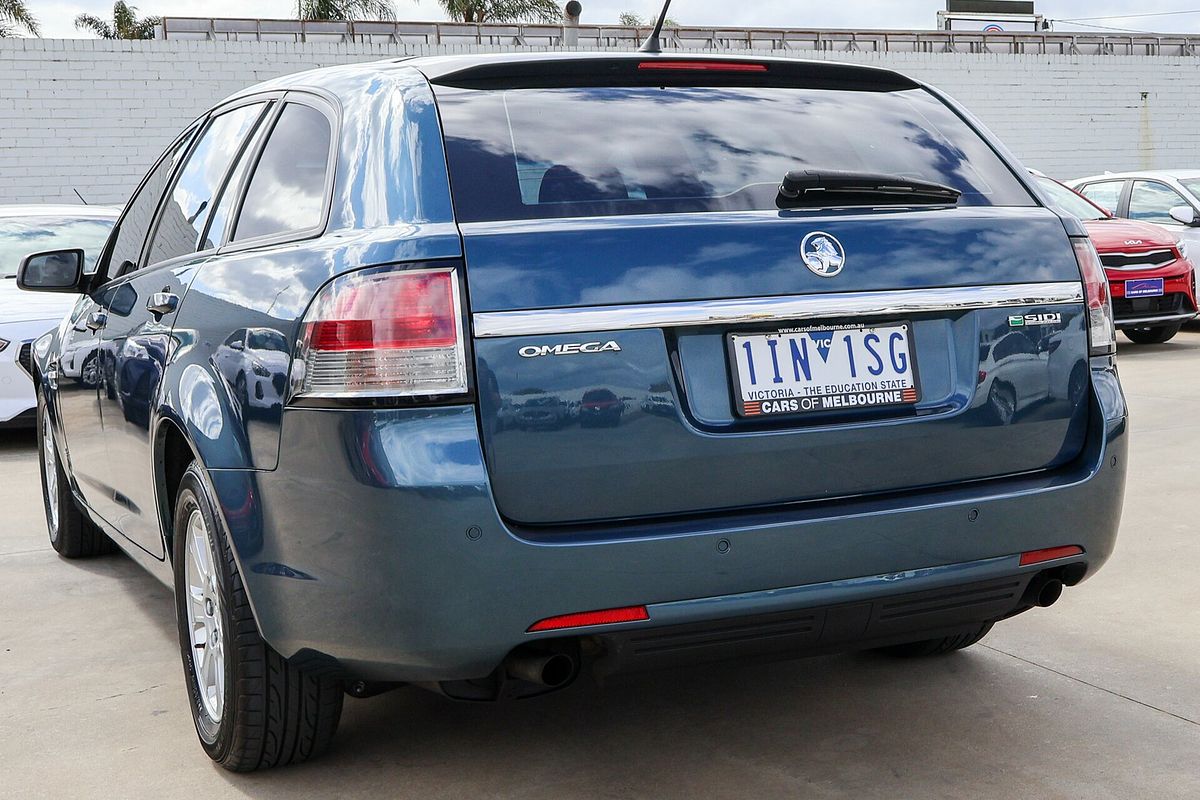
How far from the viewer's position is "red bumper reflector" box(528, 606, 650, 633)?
8.05 ft

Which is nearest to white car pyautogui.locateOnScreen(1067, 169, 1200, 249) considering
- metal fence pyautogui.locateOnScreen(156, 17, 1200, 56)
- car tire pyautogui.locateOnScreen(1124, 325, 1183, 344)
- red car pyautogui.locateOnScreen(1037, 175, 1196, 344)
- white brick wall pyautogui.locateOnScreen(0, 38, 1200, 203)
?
car tire pyautogui.locateOnScreen(1124, 325, 1183, 344)

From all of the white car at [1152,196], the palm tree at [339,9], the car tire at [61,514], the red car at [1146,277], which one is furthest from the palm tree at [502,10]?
the car tire at [61,514]

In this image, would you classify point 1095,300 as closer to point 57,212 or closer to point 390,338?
point 390,338

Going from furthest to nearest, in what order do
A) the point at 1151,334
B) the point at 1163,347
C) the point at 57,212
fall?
the point at 1151,334, the point at 1163,347, the point at 57,212

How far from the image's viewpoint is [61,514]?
5.20 metres

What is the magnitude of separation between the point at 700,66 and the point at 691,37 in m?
25.1

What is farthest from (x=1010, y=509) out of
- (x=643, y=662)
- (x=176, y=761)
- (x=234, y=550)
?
(x=176, y=761)

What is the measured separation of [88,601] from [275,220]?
222 centimetres

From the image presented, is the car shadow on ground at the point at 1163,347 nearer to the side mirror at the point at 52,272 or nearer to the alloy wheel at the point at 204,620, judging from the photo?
the side mirror at the point at 52,272

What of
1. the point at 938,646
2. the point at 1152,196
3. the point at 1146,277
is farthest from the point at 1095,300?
the point at 1152,196

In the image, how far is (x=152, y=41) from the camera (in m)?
21.9

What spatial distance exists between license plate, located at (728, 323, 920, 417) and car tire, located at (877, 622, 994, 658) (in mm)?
1225

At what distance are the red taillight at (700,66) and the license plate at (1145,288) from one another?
880 centimetres

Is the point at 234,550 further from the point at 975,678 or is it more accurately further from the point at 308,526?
the point at 975,678
